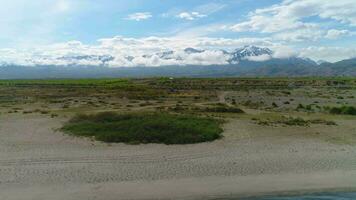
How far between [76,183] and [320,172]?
1063 cm

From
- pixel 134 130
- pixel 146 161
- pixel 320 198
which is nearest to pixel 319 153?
pixel 320 198

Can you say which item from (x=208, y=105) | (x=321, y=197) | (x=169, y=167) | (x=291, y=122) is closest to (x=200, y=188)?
Answer: (x=169, y=167)

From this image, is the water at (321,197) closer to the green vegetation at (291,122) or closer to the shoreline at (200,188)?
the shoreline at (200,188)

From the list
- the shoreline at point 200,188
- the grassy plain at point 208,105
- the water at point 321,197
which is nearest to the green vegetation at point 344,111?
the grassy plain at point 208,105

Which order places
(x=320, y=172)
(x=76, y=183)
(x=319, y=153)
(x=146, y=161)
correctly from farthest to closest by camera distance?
(x=319, y=153) < (x=146, y=161) < (x=320, y=172) < (x=76, y=183)

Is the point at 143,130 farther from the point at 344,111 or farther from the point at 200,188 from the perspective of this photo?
the point at 344,111

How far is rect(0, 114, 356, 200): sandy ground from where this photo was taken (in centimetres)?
1769

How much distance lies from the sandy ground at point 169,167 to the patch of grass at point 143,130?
969mm

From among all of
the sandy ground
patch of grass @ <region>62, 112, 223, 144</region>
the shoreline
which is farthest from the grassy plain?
the shoreline

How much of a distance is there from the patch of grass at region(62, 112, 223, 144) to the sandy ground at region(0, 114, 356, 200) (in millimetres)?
969

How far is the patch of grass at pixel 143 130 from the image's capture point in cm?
2658

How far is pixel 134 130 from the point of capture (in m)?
28.1

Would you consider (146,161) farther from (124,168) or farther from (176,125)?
(176,125)

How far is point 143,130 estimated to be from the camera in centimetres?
2786
